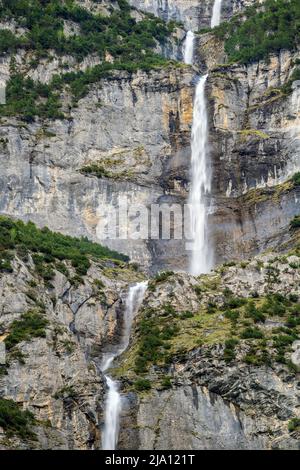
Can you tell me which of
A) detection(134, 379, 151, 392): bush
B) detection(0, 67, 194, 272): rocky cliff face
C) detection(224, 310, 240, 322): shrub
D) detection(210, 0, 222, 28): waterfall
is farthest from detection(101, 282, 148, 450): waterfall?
detection(210, 0, 222, 28): waterfall

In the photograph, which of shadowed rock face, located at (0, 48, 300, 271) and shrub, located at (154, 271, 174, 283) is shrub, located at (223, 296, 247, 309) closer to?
shrub, located at (154, 271, 174, 283)

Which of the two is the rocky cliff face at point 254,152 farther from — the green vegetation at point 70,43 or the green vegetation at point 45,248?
the green vegetation at point 45,248

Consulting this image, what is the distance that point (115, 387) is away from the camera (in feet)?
244

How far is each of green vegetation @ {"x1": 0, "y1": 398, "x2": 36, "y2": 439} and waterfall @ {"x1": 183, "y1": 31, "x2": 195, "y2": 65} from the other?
5762cm

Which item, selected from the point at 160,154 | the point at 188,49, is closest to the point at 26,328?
the point at 160,154

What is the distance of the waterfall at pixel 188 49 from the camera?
395 ft

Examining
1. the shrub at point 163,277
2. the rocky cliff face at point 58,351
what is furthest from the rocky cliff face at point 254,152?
the rocky cliff face at point 58,351

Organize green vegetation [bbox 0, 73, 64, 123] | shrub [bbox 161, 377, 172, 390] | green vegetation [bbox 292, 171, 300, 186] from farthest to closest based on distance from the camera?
1. green vegetation [bbox 0, 73, 64, 123]
2. green vegetation [bbox 292, 171, 300, 186]
3. shrub [bbox 161, 377, 172, 390]

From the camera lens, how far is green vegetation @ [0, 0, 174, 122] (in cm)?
10712

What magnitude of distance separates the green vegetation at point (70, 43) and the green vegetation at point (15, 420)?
129ft
